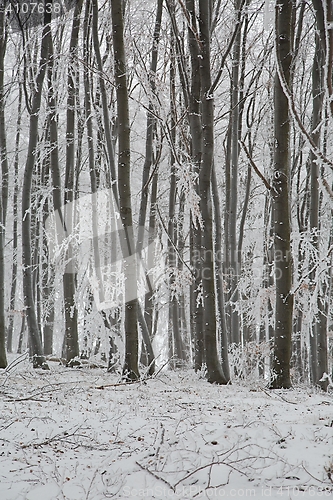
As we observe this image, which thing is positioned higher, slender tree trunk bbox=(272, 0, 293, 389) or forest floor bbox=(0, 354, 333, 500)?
slender tree trunk bbox=(272, 0, 293, 389)

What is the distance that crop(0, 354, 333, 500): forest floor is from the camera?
7.77 feet

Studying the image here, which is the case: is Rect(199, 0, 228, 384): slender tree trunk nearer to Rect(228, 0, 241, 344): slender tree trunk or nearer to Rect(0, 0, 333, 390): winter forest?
Rect(0, 0, 333, 390): winter forest

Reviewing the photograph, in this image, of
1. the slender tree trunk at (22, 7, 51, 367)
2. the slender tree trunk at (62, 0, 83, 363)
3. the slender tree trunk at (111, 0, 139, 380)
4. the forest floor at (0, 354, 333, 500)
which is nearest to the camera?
the forest floor at (0, 354, 333, 500)

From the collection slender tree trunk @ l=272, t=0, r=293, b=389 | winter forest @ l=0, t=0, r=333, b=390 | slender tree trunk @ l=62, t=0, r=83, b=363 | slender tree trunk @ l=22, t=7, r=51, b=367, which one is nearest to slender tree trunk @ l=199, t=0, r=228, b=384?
winter forest @ l=0, t=0, r=333, b=390

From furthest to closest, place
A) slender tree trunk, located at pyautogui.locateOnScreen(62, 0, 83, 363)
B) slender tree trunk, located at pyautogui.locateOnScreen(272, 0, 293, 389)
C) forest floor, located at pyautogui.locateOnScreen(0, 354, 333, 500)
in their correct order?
slender tree trunk, located at pyautogui.locateOnScreen(62, 0, 83, 363)
slender tree trunk, located at pyautogui.locateOnScreen(272, 0, 293, 389)
forest floor, located at pyautogui.locateOnScreen(0, 354, 333, 500)

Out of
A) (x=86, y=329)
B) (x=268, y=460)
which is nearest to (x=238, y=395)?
(x=268, y=460)

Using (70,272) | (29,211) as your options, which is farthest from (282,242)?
(70,272)

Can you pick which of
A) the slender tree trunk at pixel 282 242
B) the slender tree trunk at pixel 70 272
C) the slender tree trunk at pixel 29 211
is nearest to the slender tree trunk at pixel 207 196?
the slender tree trunk at pixel 282 242

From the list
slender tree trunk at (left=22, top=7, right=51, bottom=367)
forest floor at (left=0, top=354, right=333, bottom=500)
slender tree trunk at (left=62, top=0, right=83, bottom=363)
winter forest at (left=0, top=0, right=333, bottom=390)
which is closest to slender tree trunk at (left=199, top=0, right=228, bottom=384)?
winter forest at (left=0, top=0, right=333, bottom=390)

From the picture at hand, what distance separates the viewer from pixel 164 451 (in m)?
2.86

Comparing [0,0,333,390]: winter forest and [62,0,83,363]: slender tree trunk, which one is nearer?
[0,0,333,390]: winter forest

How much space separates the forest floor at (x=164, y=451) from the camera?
237 cm

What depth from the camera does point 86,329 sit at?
9578 millimetres

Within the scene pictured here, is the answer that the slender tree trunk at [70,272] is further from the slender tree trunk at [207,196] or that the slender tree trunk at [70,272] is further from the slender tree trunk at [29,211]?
the slender tree trunk at [207,196]
